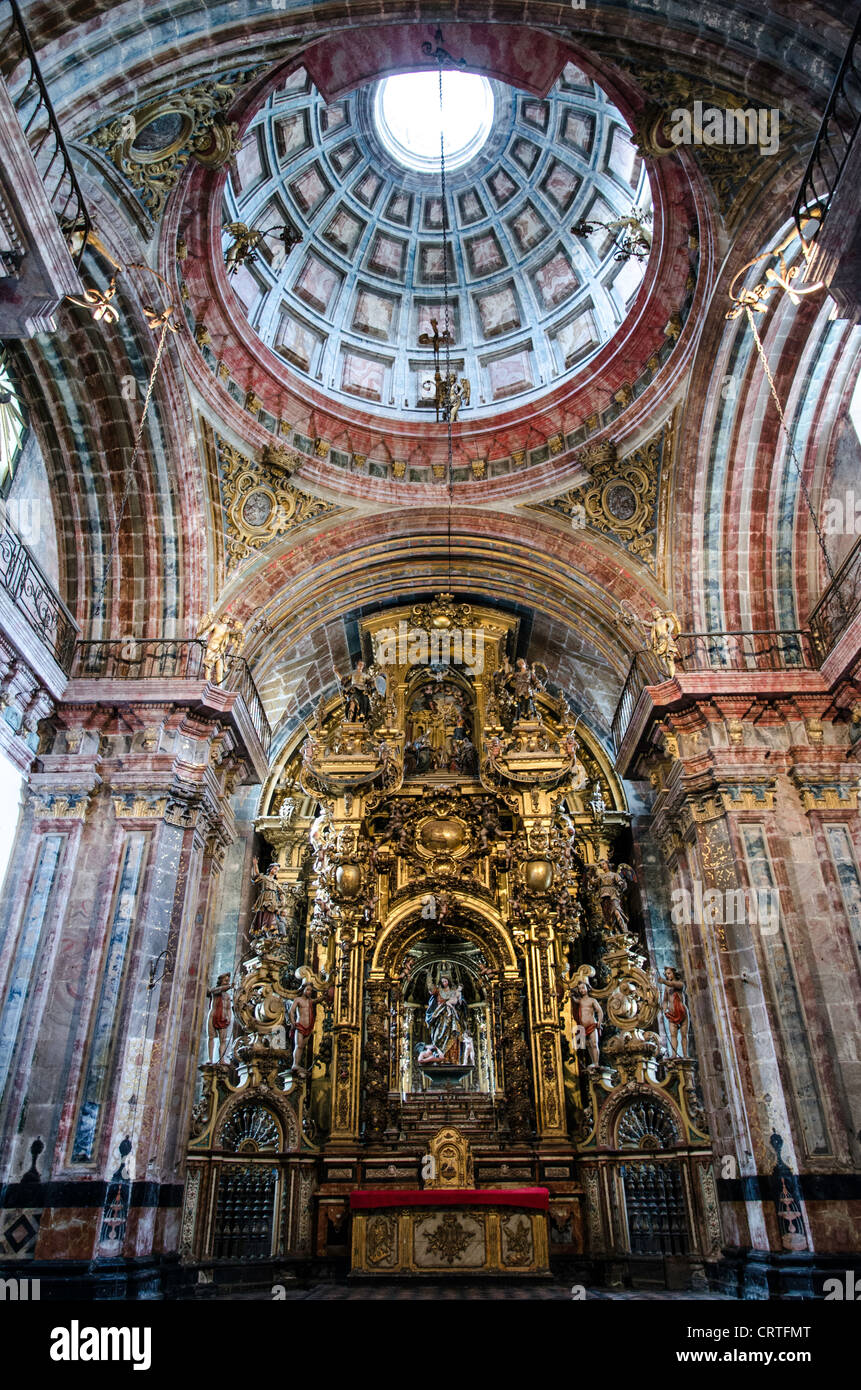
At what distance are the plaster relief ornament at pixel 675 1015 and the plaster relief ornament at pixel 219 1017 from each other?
6291 mm

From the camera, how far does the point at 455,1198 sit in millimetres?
10062

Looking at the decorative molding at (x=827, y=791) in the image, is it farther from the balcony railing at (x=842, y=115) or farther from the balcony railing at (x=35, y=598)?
the balcony railing at (x=35, y=598)

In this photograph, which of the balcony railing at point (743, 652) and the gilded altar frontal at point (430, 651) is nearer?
the gilded altar frontal at point (430, 651)

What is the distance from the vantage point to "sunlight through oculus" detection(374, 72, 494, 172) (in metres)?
16.0

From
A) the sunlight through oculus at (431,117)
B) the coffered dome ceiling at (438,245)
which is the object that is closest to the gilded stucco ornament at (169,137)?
the coffered dome ceiling at (438,245)

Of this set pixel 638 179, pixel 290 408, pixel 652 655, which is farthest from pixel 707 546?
pixel 290 408

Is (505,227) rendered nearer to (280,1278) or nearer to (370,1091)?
(370,1091)

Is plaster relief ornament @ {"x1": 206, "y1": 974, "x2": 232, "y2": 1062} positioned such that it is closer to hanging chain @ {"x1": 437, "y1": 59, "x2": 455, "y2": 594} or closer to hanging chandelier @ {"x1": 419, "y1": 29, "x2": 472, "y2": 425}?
hanging chain @ {"x1": 437, "y1": 59, "x2": 455, "y2": 594}

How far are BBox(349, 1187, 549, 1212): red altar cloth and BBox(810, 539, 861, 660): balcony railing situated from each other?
782 centimetres

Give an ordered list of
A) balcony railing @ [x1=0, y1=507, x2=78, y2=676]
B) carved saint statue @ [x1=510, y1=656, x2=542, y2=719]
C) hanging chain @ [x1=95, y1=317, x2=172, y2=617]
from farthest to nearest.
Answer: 1. carved saint statue @ [x1=510, y1=656, x2=542, y2=719]
2. hanging chain @ [x1=95, y1=317, x2=172, y2=617]
3. balcony railing @ [x1=0, y1=507, x2=78, y2=676]

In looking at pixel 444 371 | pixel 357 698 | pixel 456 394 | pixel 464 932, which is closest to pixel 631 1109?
pixel 464 932

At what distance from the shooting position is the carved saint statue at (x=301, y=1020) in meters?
12.9

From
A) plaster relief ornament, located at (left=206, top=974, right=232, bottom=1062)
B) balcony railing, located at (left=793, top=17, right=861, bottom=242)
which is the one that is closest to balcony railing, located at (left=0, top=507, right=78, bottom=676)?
plaster relief ornament, located at (left=206, top=974, right=232, bottom=1062)

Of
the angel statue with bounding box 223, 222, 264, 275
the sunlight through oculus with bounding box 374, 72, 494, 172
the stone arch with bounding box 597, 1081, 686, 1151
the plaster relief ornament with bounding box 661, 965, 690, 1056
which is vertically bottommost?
the stone arch with bounding box 597, 1081, 686, 1151
